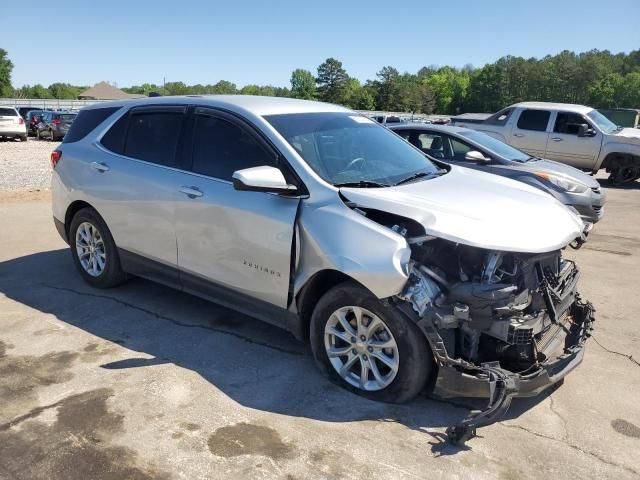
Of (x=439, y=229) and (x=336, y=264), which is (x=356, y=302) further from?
(x=439, y=229)

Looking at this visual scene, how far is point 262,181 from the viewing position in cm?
346

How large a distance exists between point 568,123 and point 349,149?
1129cm

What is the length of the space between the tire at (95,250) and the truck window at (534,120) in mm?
11614

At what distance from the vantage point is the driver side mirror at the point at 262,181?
135 inches

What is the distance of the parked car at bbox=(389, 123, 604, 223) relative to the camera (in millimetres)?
7820

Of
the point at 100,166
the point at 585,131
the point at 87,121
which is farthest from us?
the point at 585,131

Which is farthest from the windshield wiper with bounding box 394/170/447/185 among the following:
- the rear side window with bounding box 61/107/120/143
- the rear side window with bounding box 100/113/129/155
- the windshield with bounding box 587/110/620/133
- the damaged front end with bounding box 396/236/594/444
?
the windshield with bounding box 587/110/620/133

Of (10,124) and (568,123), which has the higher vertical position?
(568,123)

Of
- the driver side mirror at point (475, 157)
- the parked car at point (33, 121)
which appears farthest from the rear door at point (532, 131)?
the parked car at point (33, 121)

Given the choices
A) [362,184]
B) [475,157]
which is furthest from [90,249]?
[475,157]

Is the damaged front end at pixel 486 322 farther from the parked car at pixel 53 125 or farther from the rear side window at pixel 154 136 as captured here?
the parked car at pixel 53 125

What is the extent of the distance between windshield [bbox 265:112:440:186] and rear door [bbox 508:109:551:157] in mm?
10211

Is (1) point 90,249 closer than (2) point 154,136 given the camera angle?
No

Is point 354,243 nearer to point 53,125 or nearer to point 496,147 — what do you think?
point 496,147
